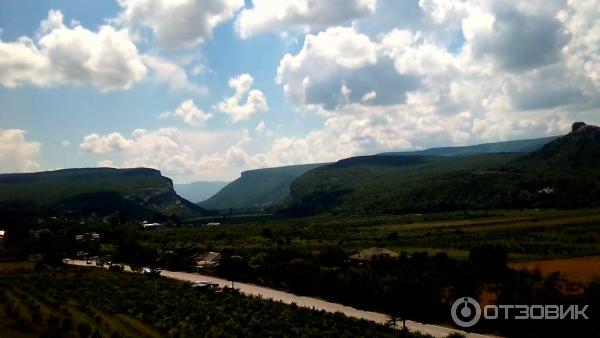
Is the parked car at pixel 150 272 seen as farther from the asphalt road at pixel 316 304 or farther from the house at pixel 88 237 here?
the house at pixel 88 237

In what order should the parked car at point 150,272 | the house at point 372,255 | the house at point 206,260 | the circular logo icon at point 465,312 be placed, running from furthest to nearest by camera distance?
the house at point 206,260
the parked car at point 150,272
the house at point 372,255
the circular logo icon at point 465,312

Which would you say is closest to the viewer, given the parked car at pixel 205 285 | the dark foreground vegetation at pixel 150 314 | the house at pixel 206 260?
the dark foreground vegetation at pixel 150 314

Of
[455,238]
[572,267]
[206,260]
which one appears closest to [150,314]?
[206,260]

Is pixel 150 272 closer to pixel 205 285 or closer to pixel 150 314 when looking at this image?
pixel 205 285

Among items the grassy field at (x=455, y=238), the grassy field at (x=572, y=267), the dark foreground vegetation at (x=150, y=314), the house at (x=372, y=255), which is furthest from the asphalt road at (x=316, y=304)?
the grassy field at (x=455, y=238)

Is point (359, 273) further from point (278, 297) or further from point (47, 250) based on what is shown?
point (47, 250)
